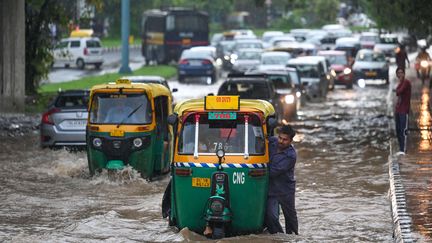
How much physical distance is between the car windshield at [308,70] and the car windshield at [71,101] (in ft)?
63.1

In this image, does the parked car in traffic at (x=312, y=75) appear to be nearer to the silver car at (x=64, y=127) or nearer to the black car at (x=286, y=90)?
the black car at (x=286, y=90)

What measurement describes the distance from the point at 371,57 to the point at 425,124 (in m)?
23.0

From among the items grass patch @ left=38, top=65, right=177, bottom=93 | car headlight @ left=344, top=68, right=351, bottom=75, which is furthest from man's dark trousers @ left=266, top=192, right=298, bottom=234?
car headlight @ left=344, top=68, right=351, bottom=75

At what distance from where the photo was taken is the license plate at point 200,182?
13623mm

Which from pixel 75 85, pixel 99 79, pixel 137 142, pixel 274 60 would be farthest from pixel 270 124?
pixel 99 79

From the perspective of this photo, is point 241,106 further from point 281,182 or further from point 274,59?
point 274,59

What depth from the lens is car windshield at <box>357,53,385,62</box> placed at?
1994 inches

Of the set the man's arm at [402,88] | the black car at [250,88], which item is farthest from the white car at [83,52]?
the man's arm at [402,88]

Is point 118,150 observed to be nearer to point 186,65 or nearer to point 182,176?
point 182,176

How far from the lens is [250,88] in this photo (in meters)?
27.4

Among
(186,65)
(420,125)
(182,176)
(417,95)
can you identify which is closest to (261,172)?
(182,176)

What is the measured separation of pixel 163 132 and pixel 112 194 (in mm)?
1748

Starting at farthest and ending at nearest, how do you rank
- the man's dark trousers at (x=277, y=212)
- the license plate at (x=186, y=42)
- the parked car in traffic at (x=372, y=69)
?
the license plate at (x=186, y=42)
the parked car in traffic at (x=372, y=69)
the man's dark trousers at (x=277, y=212)

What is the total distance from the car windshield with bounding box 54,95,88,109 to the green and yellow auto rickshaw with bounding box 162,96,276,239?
9.40 meters
